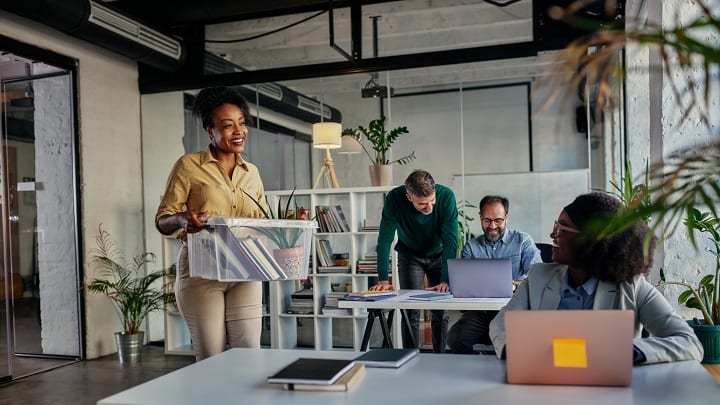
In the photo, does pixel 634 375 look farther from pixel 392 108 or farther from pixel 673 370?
pixel 392 108

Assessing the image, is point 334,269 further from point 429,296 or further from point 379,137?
point 429,296

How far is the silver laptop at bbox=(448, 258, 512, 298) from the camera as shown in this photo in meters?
3.60

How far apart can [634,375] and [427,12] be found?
5.18 meters

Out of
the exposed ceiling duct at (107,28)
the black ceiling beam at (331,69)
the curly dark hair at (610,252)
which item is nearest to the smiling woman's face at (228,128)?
the curly dark hair at (610,252)

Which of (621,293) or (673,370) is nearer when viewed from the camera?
(673,370)

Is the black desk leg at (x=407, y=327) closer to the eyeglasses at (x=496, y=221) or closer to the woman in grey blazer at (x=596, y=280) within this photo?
the eyeglasses at (x=496, y=221)

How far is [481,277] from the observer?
362 cm

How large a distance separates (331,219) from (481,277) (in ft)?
9.29

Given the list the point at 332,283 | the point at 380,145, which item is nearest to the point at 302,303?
the point at 332,283

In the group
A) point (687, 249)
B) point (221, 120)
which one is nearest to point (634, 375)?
point (221, 120)

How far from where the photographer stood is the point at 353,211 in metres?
6.18

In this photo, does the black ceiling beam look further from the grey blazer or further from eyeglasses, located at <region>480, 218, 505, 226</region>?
the grey blazer

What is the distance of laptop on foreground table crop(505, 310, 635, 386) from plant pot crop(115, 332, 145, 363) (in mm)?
5146

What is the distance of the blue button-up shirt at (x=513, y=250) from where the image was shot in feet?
14.5
